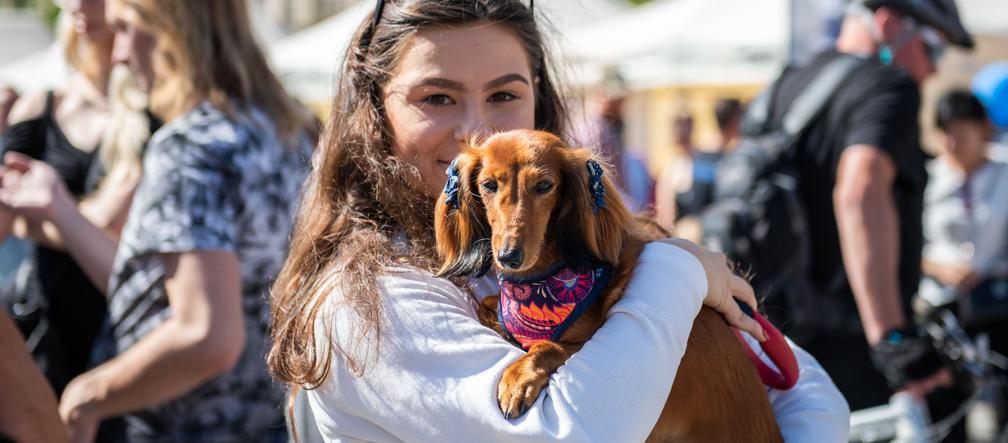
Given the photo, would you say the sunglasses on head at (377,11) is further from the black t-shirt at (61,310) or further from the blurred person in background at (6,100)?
the blurred person in background at (6,100)

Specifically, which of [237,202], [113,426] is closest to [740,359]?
[237,202]

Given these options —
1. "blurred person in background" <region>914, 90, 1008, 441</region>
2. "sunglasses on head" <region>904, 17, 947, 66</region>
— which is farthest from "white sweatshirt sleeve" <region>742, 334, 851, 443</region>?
Result: "blurred person in background" <region>914, 90, 1008, 441</region>

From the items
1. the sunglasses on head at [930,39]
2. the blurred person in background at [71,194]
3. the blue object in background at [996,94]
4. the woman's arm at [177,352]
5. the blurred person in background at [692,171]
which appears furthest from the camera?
the blurred person in background at [692,171]

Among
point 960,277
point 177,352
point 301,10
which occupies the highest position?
point 177,352

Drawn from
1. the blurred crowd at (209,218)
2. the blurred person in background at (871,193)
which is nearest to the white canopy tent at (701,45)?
the blurred person in background at (871,193)

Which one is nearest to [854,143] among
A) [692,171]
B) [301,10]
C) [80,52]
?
[80,52]

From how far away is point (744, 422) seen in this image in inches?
77.4

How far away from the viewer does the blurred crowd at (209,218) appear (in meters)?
2.87

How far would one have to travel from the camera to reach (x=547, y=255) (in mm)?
1797

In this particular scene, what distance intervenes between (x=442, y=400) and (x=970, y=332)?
16.4 feet

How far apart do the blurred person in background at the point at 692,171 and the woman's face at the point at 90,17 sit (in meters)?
4.78

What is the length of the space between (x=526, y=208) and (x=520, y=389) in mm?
293

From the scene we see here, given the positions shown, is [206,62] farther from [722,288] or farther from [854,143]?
[854,143]

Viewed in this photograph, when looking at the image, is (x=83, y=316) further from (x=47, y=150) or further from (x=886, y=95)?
(x=886, y=95)
